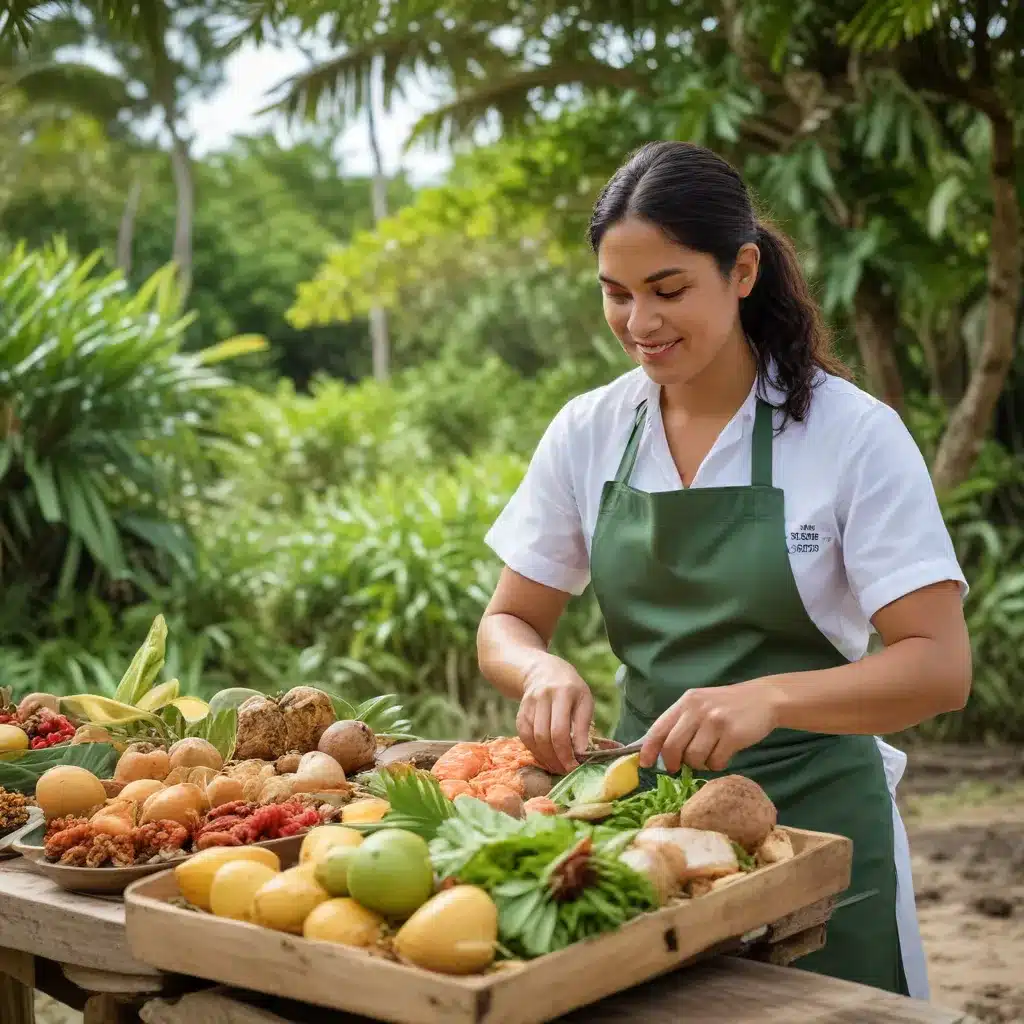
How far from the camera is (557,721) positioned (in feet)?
6.35

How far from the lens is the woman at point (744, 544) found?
6.44 ft

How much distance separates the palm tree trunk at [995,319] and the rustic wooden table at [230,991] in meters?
4.74

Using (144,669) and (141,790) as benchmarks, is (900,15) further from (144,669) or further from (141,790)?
(141,790)

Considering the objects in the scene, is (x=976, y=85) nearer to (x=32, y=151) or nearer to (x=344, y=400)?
(x=344, y=400)

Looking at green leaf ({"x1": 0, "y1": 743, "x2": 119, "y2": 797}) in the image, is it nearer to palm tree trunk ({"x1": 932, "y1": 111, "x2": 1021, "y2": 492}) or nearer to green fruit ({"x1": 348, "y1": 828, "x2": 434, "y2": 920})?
green fruit ({"x1": 348, "y1": 828, "x2": 434, "y2": 920})

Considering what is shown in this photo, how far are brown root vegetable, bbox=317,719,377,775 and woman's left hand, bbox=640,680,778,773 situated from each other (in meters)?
0.62

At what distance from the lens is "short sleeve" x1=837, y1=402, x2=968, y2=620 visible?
197 centimetres

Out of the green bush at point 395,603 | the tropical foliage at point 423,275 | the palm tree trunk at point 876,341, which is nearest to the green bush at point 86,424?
the tropical foliage at point 423,275

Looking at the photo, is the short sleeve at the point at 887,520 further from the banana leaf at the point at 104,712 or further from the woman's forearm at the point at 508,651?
the banana leaf at the point at 104,712

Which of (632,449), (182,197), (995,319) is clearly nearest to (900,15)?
(995,319)

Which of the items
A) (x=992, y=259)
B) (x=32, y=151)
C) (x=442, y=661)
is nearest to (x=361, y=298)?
(x=442, y=661)

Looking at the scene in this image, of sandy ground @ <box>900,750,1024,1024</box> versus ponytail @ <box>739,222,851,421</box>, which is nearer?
ponytail @ <box>739,222,851,421</box>

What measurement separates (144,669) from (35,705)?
0.21 m

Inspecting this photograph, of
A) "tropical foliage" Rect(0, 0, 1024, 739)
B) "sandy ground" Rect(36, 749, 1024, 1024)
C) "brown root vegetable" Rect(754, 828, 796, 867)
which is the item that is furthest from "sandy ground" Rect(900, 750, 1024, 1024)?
"brown root vegetable" Rect(754, 828, 796, 867)
